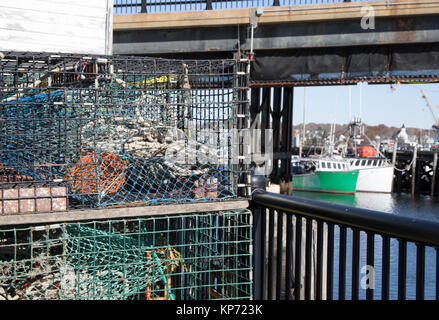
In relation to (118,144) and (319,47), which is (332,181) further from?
(118,144)

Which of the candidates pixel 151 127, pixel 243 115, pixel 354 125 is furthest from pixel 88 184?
pixel 354 125

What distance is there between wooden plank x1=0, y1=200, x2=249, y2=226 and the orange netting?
1.45ft

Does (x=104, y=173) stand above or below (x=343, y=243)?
above

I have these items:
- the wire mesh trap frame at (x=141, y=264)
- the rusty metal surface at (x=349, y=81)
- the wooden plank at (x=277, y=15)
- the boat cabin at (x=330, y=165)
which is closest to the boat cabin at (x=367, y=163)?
the boat cabin at (x=330, y=165)

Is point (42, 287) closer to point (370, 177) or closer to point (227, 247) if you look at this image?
point (227, 247)

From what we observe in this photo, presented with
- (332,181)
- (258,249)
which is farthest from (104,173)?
(332,181)

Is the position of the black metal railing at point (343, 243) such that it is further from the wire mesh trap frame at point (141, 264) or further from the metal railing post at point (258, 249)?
the wire mesh trap frame at point (141, 264)

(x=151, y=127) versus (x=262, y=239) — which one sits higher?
(x=151, y=127)

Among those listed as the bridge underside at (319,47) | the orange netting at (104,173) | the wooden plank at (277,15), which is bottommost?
the orange netting at (104,173)

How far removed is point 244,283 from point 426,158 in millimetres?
45229

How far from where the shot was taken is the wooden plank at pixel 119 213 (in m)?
2.94

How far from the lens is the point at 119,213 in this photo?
3.11 m

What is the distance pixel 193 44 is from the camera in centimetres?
1460

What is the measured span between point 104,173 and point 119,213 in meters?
0.86
